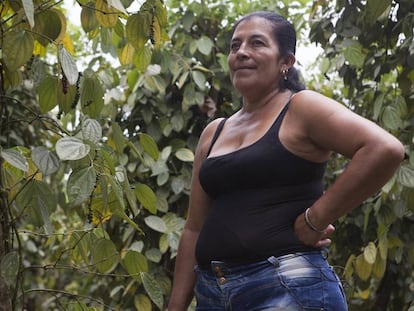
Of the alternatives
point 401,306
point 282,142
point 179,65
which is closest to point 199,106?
point 179,65

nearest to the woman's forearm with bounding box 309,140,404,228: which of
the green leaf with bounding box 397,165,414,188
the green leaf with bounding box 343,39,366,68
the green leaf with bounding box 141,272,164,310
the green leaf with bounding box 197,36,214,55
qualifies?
the green leaf with bounding box 141,272,164,310

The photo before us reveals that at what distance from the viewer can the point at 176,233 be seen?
2.43 metres

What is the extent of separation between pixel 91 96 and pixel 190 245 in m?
0.41

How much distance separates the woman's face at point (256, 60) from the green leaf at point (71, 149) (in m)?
0.37

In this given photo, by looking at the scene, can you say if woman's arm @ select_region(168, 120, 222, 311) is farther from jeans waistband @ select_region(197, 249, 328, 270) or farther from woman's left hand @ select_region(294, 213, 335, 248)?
woman's left hand @ select_region(294, 213, 335, 248)

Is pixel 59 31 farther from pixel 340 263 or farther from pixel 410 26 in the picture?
pixel 340 263

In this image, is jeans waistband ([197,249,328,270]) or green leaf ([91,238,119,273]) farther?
green leaf ([91,238,119,273])

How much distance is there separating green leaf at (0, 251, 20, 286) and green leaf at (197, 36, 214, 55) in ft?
4.75

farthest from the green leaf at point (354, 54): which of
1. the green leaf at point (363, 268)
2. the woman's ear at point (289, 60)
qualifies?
the woman's ear at point (289, 60)

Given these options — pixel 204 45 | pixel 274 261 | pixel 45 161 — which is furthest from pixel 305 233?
pixel 204 45

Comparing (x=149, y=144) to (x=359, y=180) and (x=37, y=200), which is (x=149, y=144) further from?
(x=359, y=180)

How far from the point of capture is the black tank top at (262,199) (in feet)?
4.45

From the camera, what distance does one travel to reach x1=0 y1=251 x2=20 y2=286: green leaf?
1375 millimetres

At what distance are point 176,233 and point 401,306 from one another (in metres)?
1.08
